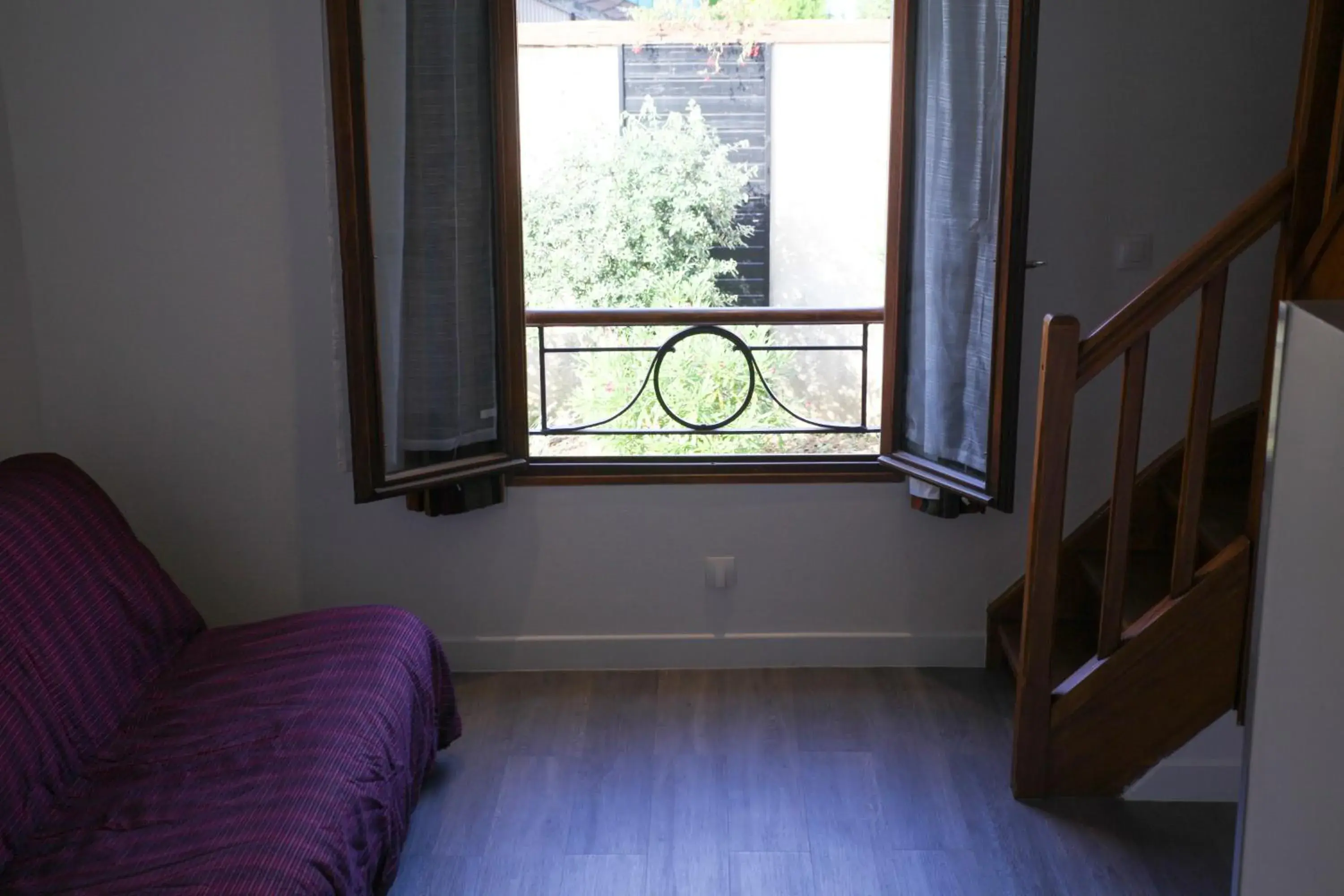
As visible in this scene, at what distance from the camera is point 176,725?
8.34 ft

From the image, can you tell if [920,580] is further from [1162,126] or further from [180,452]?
[180,452]

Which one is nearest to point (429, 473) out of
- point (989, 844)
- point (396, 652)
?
point (396, 652)

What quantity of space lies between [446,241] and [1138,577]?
6.47 feet

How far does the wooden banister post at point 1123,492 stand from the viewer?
8.67 feet

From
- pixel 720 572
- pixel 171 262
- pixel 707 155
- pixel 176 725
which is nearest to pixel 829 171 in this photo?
pixel 707 155

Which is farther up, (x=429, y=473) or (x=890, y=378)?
(x=890, y=378)

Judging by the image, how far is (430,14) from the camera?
3.04m

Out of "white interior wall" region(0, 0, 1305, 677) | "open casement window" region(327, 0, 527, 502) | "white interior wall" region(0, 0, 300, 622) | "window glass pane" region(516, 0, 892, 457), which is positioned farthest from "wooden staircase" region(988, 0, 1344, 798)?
"white interior wall" region(0, 0, 300, 622)

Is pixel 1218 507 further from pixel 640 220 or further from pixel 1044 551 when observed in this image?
pixel 640 220

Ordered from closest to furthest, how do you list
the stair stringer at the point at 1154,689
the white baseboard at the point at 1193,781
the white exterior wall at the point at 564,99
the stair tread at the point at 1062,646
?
the stair stringer at the point at 1154,689 < the white baseboard at the point at 1193,781 < the stair tread at the point at 1062,646 < the white exterior wall at the point at 564,99

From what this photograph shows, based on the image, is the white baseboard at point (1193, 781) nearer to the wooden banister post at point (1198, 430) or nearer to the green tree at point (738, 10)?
the wooden banister post at point (1198, 430)

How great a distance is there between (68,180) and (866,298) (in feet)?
9.01

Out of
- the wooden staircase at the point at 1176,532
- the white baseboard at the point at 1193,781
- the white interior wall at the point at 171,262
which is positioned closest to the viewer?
the wooden staircase at the point at 1176,532

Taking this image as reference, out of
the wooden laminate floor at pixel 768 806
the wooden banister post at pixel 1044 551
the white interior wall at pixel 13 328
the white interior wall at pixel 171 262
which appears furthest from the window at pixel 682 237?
the white interior wall at pixel 13 328
